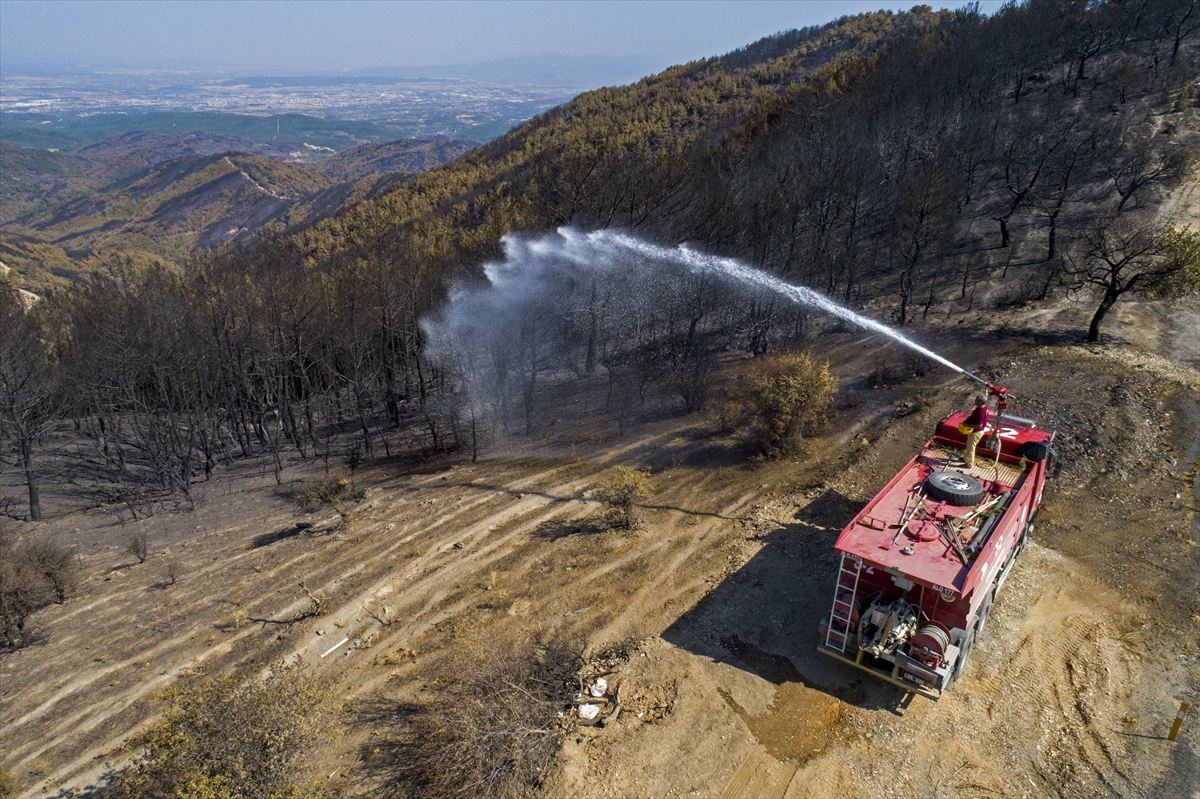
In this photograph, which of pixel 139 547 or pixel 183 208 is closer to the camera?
pixel 139 547

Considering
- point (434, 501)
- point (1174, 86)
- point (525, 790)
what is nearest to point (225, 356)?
point (434, 501)

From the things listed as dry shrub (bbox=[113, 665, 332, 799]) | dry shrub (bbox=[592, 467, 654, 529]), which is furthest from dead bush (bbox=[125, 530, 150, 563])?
dry shrub (bbox=[592, 467, 654, 529])

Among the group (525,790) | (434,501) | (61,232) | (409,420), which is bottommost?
(61,232)

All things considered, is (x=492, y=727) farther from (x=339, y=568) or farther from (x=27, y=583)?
(x=27, y=583)

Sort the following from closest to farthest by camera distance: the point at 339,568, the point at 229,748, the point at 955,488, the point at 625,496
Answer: the point at 229,748 → the point at 955,488 → the point at 339,568 → the point at 625,496

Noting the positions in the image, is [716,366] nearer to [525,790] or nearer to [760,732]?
[760,732]

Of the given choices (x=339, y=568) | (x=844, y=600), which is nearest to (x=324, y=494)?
(x=339, y=568)
